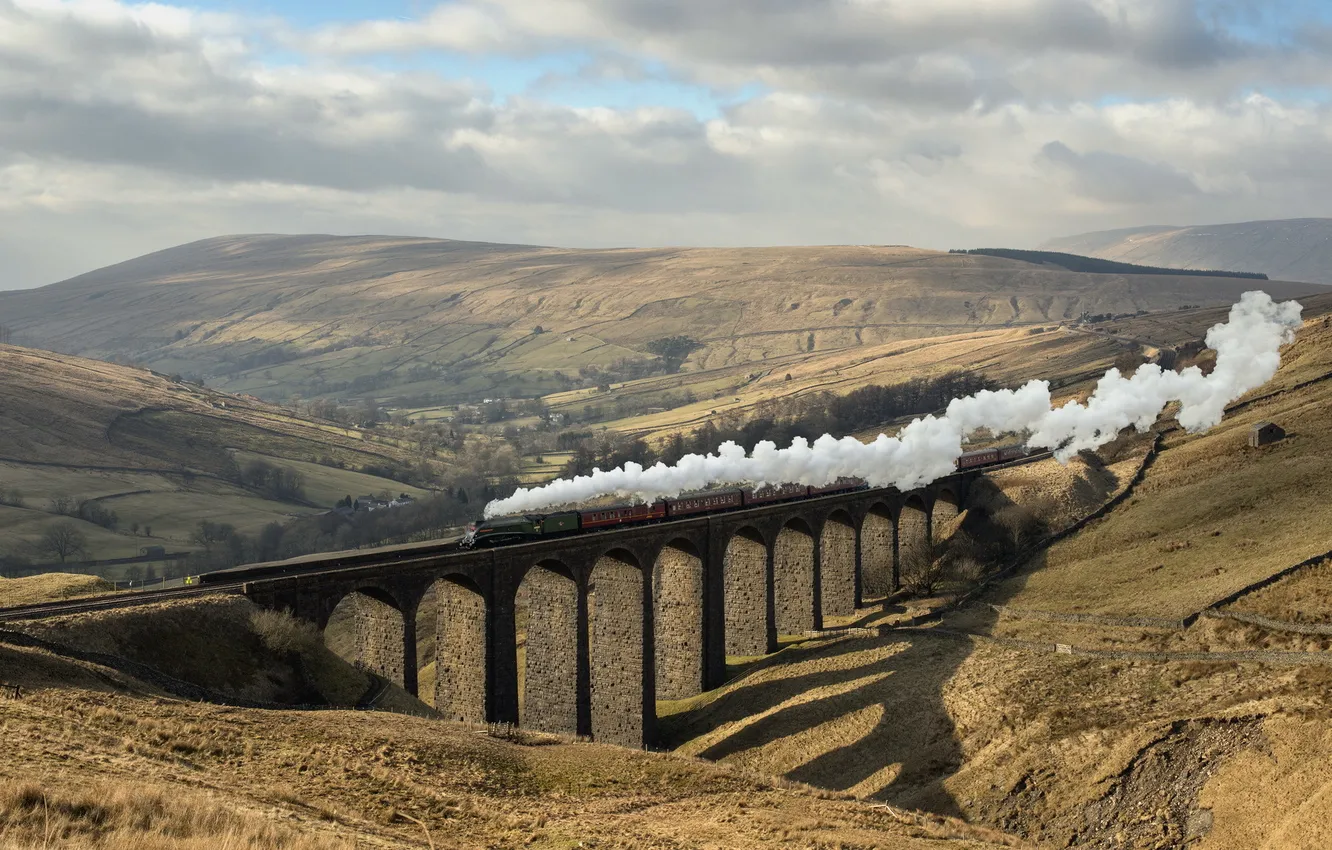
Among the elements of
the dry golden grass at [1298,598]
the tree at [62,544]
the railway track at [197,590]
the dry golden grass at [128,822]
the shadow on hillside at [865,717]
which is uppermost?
the dry golden grass at [128,822]

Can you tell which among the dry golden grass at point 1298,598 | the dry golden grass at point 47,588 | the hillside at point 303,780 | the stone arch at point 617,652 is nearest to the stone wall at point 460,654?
the stone arch at point 617,652

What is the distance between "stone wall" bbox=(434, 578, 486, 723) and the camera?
5659cm

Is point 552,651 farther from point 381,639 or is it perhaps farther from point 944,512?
point 944,512

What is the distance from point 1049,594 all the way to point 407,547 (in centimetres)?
4295

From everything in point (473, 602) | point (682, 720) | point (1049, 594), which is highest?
point (473, 602)

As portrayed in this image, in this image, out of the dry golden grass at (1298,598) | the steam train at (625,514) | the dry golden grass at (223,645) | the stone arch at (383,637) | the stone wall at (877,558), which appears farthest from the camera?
the stone wall at (877,558)

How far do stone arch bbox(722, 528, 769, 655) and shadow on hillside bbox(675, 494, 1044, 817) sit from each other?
443 cm

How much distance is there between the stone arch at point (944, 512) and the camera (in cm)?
9731

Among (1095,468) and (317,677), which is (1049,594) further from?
(317,677)

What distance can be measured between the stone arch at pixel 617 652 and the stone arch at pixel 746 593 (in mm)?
11701

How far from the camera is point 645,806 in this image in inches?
1411

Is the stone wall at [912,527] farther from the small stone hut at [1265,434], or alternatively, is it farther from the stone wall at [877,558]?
the small stone hut at [1265,434]

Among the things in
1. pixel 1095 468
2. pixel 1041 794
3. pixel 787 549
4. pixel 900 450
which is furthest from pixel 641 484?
pixel 1095 468

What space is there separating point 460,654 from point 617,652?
35.5 feet
